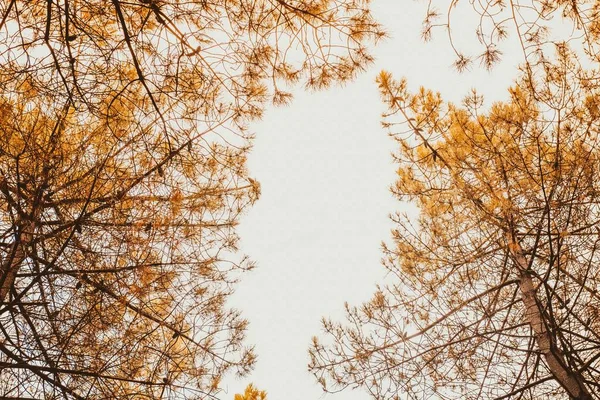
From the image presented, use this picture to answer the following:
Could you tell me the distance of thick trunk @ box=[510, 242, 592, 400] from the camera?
312 cm

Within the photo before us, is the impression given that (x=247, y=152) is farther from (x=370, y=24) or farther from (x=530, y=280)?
(x=530, y=280)

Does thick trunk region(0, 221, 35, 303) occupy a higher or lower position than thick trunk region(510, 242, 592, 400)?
higher

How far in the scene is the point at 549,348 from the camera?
3.27 m

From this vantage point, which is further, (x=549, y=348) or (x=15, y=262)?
(x=549, y=348)

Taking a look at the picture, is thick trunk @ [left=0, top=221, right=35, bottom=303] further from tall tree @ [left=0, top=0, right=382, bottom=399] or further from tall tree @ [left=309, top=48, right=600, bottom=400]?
tall tree @ [left=309, top=48, right=600, bottom=400]

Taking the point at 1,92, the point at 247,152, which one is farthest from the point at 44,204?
the point at 247,152

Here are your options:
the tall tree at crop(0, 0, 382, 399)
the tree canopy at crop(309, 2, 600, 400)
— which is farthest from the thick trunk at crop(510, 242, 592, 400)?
the tall tree at crop(0, 0, 382, 399)

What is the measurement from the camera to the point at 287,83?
10.3ft

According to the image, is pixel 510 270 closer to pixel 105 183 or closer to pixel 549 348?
pixel 549 348

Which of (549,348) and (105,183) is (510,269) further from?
(105,183)

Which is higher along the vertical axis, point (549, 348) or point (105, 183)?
point (105, 183)

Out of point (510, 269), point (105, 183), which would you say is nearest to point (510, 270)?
point (510, 269)

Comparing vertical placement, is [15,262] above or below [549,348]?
above

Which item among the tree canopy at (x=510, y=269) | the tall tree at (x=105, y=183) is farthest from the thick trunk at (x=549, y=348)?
the tall tree at (x=105, y=183)
